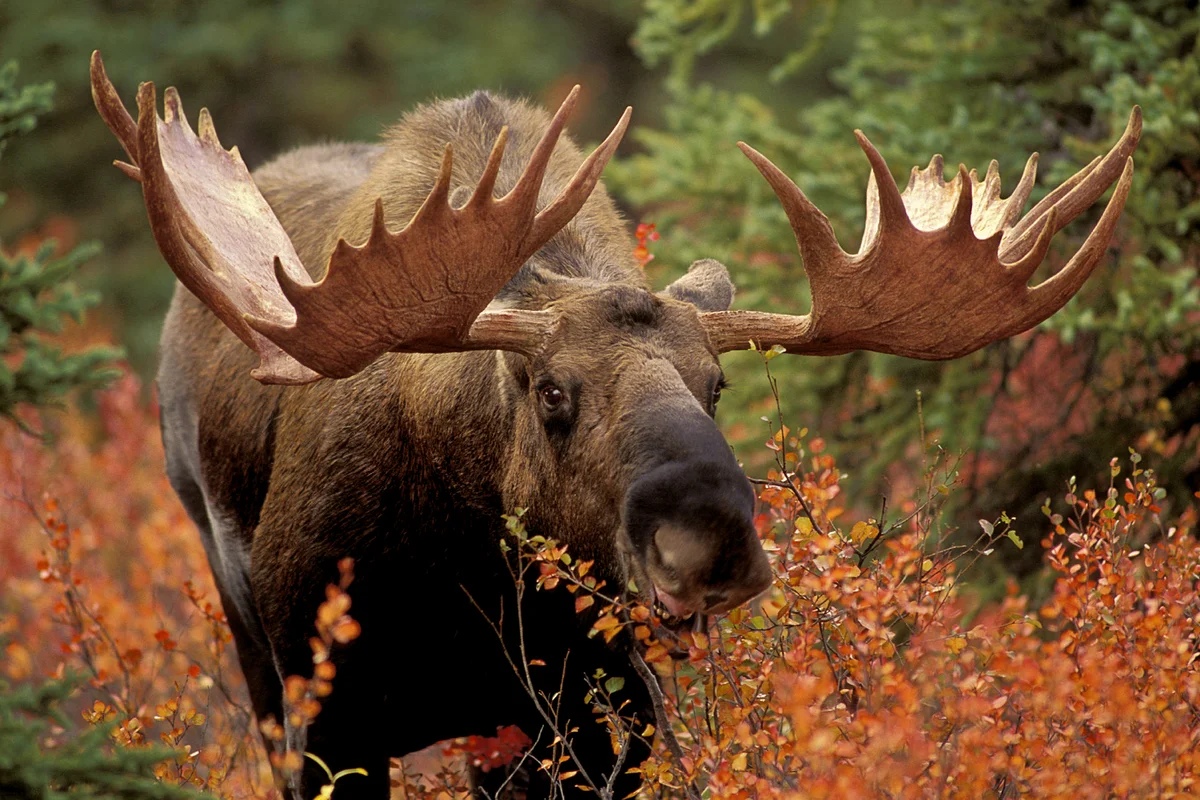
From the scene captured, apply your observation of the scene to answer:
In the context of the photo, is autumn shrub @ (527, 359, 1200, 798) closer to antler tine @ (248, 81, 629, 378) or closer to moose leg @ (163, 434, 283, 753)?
antler tine @ (248, 81, 629, 378)

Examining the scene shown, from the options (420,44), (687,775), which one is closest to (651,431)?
(687,775)

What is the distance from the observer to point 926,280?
4.44 m

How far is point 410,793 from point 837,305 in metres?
2.05

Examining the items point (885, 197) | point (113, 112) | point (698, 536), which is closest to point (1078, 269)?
point (885, 197)

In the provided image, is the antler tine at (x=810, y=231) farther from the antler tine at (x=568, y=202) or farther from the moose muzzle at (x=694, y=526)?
the moose muzzle at (x=694, y=526)

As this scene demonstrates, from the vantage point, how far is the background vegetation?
13.0ft

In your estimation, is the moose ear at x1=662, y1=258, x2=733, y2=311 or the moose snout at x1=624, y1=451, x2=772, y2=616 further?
the moose ear at x1=662, y1=258, x2=733, y2=311

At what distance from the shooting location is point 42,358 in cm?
418

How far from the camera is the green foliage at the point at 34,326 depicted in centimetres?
414

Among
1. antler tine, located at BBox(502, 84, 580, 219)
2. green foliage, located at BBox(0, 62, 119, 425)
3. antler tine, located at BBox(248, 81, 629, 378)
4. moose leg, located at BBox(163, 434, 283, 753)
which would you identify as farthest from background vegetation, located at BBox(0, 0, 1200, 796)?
antler tine, located at BBox(502, 84, 580, 219)

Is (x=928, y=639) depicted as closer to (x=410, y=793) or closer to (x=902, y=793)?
(x=902, y=793)

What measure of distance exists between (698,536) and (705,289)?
1320 millimetres

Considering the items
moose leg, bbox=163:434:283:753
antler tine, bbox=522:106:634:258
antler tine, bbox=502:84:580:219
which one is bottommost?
moose leg, bbox=163:434:283:753

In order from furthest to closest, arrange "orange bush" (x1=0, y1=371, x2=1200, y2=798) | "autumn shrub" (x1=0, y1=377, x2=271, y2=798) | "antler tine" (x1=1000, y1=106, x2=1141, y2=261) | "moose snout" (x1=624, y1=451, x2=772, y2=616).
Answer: "autumn shrub" (x1=0, y1=377, x2=271, y2=798) < "antler tine" (x1=1000, y1=106, x2=1141, y2=261) < "moose snout" (x1=624, y1=451, x2=772, y2=616) < "orange bush" (x1=0, y1=371, x2=1200, y2=798)
